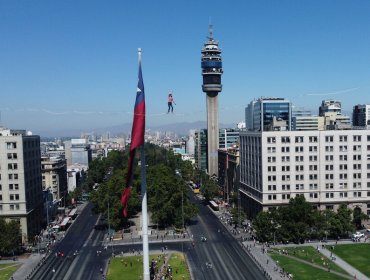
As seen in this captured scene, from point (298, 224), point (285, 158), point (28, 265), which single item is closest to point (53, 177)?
point (28, 265)

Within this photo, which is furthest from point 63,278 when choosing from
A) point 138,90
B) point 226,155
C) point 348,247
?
point 226,155

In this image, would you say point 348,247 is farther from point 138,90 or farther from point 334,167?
point 138,90

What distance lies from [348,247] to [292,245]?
45.1 feet

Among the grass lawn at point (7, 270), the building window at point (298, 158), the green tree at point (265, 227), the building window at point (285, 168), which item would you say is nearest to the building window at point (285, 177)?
the building window at point (285, 168)

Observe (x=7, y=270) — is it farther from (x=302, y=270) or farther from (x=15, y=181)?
(x=302, y=270)

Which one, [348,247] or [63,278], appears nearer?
[63,278]

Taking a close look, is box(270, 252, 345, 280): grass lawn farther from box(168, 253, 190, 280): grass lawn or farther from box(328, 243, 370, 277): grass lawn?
box(168, 253, 190, 280): grass lawn

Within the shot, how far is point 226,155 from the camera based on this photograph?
187250 millimetres

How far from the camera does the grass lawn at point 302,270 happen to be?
3297 inches

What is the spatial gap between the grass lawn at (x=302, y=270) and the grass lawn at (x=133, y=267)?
22.1 meters

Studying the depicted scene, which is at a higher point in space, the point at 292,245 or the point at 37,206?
the point at 37,206

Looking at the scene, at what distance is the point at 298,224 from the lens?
107438 millimetres

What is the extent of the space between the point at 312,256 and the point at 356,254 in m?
10.8

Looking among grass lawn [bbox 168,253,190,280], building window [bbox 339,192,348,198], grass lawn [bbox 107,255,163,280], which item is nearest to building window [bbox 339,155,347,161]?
building window [bbox 339,192,348,198]
